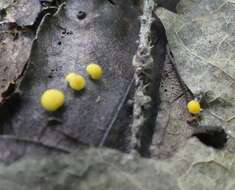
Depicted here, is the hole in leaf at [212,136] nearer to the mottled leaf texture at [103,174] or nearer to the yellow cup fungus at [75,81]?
the mottled leaf texture at [103,174]

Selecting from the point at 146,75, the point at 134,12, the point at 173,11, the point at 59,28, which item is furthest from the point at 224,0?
the point at 59,28

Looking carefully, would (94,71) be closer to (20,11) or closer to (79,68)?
(79,68)

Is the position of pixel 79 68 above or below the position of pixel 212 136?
above

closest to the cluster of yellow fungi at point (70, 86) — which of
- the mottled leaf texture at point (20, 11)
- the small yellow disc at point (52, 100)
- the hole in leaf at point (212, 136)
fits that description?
the small yellow disc at point (52, 100)

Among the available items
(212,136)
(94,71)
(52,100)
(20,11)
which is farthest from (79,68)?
(212,136)

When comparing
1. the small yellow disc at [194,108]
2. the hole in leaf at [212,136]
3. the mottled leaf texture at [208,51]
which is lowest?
the hole in leaf at [212,136]

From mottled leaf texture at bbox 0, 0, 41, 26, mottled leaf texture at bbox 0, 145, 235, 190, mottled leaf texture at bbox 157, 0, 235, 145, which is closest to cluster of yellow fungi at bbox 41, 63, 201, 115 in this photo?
mottled leaf texture at bbox 157, 0, 235, 145
